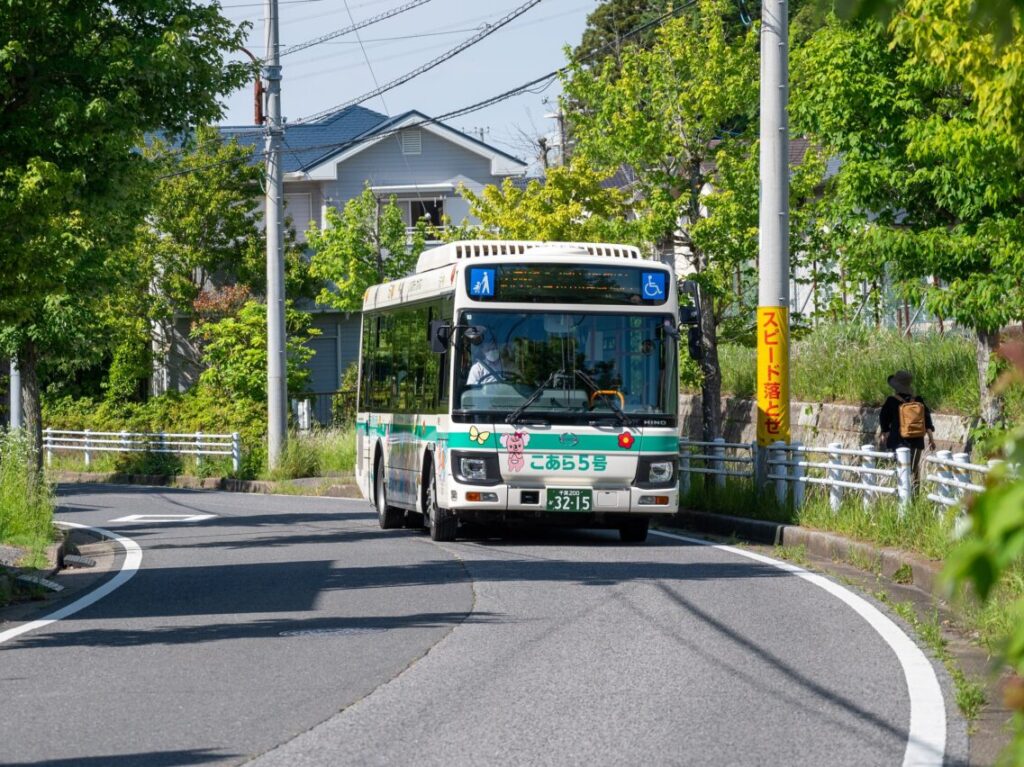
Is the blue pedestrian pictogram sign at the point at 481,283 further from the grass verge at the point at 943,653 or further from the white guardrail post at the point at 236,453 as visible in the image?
the white guardrail post at the point at 236,453

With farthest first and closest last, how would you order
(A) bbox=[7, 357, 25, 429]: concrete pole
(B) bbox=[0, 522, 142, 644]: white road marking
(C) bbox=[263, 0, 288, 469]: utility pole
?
(A) bbox=[7, 357, 25, 429]: concrete pole, (C) bbox=[263, 0, 288, 469]: utility pole, (B) bbox=[0, 522, 142, 644]: white road marking

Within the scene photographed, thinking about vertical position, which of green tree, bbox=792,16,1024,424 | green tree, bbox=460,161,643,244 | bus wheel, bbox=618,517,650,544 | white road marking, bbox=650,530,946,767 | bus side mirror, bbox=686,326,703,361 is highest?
green tree, bbox=460,161,643,244

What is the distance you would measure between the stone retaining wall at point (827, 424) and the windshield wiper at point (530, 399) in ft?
18.4

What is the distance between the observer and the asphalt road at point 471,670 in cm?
662

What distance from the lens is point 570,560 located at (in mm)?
14625

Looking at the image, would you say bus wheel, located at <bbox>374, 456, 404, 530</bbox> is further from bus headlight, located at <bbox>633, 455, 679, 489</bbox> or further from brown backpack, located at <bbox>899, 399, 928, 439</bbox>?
brown backpack, located at <bbox>899, 399, 928, 439</bbox>

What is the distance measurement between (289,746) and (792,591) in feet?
19.9

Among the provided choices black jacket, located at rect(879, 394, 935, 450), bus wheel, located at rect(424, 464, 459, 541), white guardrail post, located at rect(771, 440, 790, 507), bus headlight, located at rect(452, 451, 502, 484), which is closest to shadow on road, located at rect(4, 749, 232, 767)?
bus headlight, located at rect(452, 451, 502, 484)

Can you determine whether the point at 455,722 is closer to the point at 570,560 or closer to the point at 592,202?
the point at 570,560

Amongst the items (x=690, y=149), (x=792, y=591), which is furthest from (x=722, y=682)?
(x=690, y=149)

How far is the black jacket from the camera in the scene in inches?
666

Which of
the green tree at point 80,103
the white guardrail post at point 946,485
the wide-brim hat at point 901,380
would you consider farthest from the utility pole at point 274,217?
the white guardrail post at point 946,485

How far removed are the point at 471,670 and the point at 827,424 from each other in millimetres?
16128

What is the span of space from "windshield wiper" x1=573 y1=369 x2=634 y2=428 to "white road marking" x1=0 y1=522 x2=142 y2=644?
4951mm
